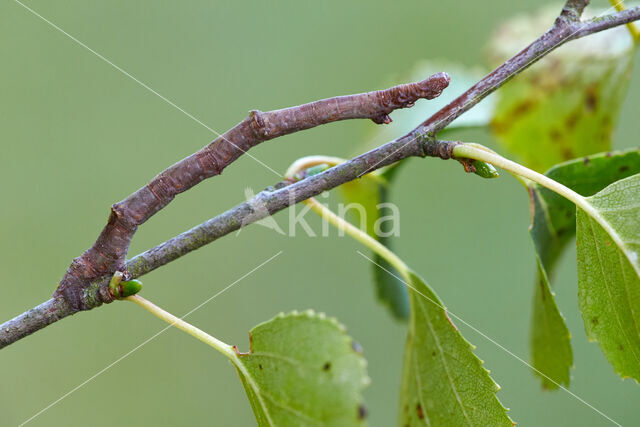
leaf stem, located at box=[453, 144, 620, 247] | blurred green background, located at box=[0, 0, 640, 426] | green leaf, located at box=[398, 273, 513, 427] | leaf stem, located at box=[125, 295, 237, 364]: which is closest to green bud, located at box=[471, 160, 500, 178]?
leaf stem, located at box=[453, 144, 620, 247]

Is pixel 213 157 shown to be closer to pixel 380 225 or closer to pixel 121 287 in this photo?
pixel 121 287

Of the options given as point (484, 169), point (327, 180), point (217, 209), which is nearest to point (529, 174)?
point (484, 169)

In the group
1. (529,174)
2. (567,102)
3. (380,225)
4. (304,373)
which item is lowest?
(304,373)

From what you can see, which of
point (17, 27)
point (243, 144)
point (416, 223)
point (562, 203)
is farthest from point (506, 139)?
point (17, 27)

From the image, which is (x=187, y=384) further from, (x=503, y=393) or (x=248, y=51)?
(x=248, y=51)

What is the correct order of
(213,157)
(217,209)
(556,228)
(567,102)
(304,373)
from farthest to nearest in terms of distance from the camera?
(217,209) → (567,102) → (556,228) → (213,157) → (304,373)

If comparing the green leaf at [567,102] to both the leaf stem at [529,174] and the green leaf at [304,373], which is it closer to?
the leaf stem at [529,174]
